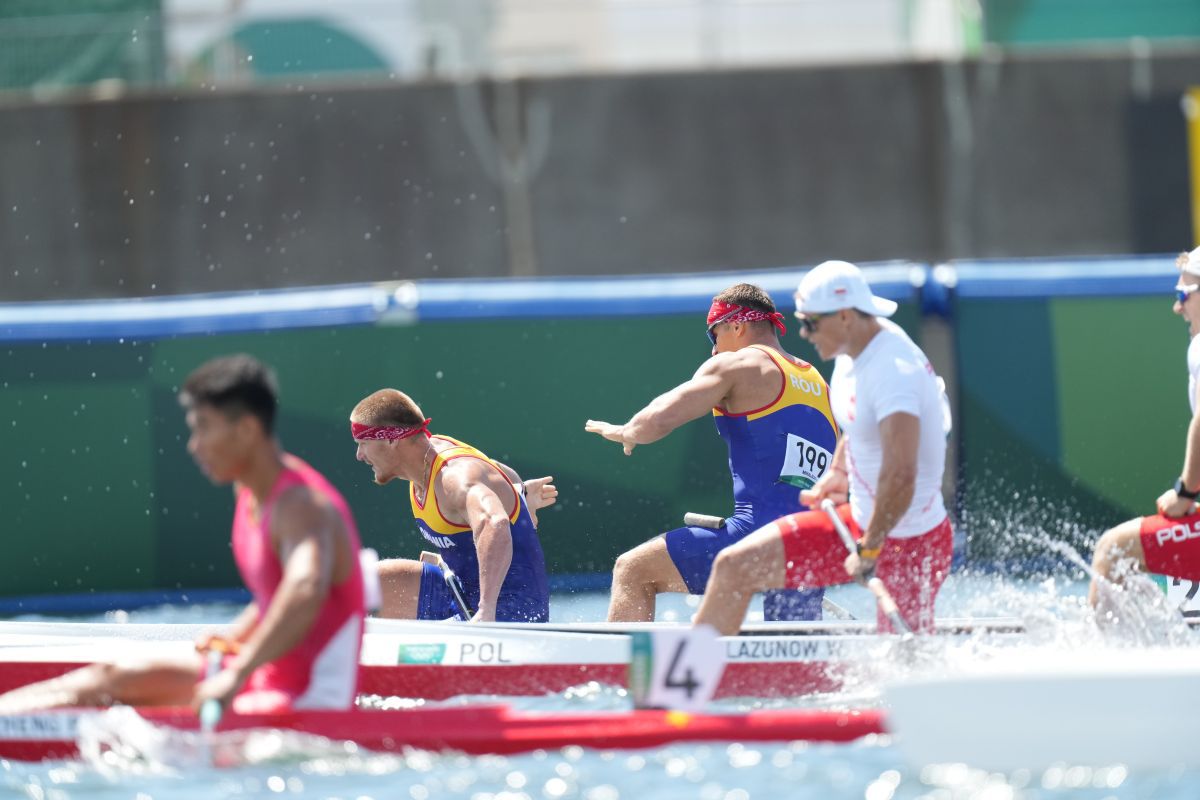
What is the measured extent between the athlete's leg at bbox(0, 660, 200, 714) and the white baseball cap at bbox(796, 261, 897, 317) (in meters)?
2.37

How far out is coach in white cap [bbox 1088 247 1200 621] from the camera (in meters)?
6.79

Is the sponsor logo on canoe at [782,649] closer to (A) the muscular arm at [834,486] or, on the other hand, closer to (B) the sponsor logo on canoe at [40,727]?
(A) the muscular arm at [834,486]

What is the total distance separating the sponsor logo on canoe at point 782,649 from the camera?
675 cm

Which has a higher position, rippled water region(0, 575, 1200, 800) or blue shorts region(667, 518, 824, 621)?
blue shorts region(667, 518, 824, 621)

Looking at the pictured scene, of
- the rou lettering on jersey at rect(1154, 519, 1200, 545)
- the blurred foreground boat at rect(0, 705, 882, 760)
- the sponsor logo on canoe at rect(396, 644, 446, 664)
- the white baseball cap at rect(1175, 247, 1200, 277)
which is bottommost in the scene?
the blurred foreground boat at rect(0, 705, 882, 760)

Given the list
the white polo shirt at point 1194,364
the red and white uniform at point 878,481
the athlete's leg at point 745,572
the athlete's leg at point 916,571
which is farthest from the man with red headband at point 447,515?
the white polo shirt at point 1194,364

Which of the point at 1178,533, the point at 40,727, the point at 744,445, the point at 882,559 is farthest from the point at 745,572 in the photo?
the point at 40,727

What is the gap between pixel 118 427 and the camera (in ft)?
32.7

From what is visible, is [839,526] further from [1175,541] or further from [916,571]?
[1175,541]

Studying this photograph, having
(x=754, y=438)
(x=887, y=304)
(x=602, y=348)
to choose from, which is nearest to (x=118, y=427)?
(x=602, y=348)

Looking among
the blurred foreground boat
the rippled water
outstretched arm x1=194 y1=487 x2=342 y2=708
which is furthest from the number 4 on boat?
outstretched arm x1=194 y1=487 x2=342 y2=708

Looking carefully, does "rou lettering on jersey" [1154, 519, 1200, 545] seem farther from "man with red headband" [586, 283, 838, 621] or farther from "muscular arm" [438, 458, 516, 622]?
"muscular arm" [438, 458, 516, 622]

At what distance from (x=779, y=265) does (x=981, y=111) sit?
90.9 inches

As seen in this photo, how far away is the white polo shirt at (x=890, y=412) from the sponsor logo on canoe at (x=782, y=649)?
674mm
